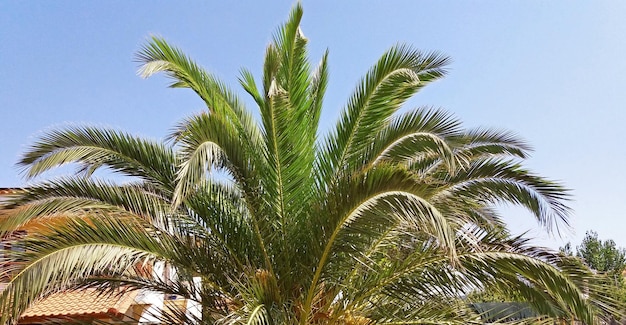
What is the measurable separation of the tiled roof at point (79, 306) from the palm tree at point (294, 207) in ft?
9.50

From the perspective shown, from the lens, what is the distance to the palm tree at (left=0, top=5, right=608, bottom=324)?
17.6 feet

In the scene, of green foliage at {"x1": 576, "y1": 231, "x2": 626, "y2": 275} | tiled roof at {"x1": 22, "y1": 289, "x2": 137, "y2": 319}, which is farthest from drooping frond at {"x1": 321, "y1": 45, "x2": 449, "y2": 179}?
green foliage at {"x1": 576, "y1": 231, "x2": 626, "y2": 275}

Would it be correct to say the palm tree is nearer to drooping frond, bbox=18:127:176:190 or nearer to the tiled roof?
drooping frond, bbox=18:127:176:190

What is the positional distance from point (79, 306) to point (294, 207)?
545cm

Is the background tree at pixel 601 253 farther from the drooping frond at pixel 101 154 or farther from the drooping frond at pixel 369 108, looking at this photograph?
the drooping frond at pixel 101 154

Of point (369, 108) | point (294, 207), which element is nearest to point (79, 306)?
point (294, 207)

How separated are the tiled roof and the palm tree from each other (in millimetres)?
2895

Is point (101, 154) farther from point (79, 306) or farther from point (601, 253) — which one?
point (601, 253)

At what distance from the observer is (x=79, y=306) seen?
9.33 m

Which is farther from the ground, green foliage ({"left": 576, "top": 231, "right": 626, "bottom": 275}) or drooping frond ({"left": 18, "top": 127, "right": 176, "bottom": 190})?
green foliage ({"left": 576, "top": 231, "right": 626, "bottom": 275})

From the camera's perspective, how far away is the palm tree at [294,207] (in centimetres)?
535

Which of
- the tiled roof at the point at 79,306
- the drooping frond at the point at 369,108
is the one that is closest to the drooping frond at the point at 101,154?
the drooping frond at the point at 369,108

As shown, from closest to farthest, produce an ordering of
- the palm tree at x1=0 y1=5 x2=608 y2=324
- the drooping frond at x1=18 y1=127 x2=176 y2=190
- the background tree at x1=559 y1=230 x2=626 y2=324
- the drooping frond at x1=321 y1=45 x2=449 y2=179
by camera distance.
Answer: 1. the palm tree at x1=0 y1=5 x2=608 y2=324
2. the drooping frond at x1=18 y1=127 x2=176 y2=190
3. the drooping frond at x1=321 y1=45 x2=449 y2=179
4. the background tree at x1=559 y1=230 x2=626 y2=324

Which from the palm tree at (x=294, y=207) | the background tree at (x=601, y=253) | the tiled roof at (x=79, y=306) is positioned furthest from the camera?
the background tree at (x=601, y=253)
